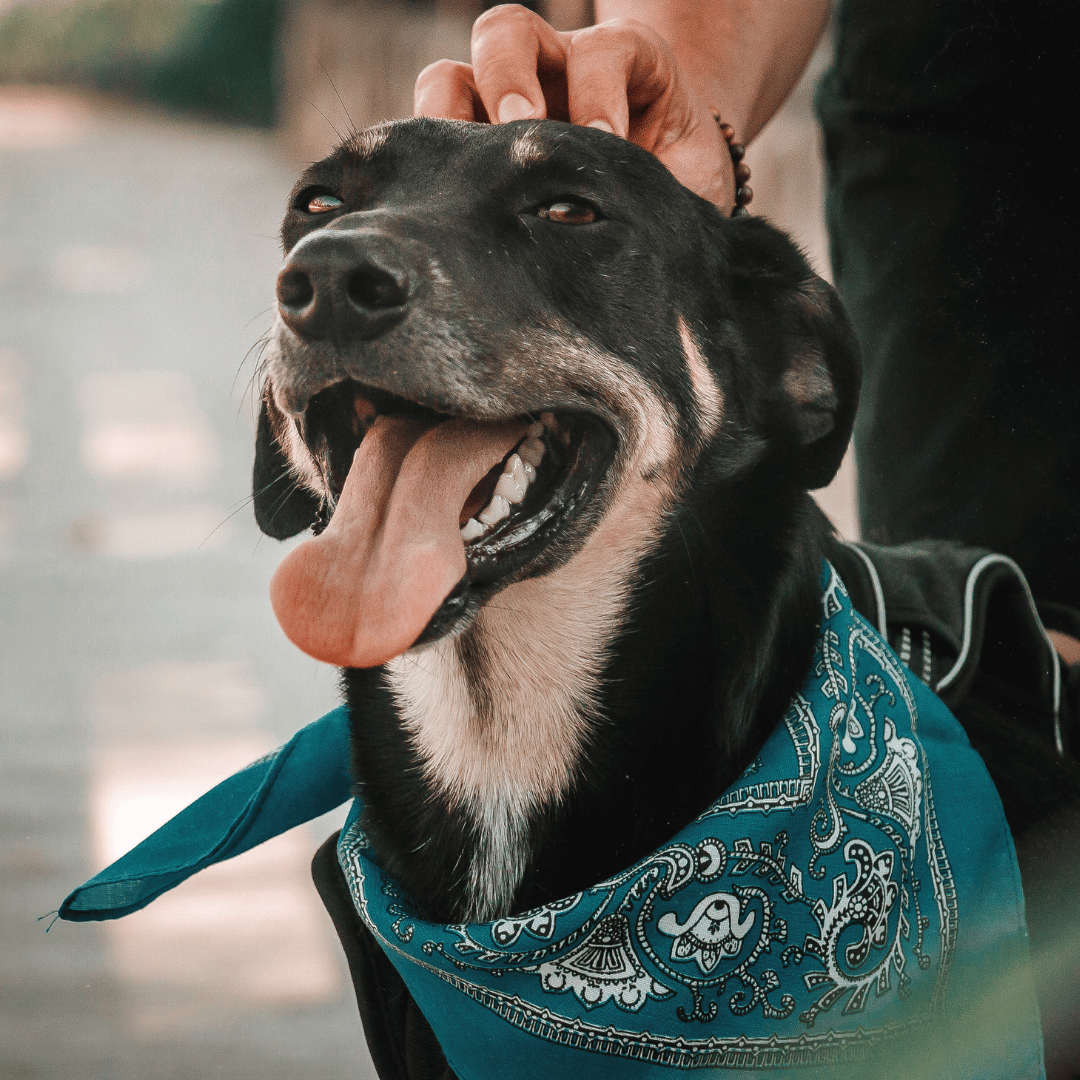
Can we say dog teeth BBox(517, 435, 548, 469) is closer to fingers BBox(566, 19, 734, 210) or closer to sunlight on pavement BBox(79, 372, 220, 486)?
fingers BBox(566, 19, 734, 210)

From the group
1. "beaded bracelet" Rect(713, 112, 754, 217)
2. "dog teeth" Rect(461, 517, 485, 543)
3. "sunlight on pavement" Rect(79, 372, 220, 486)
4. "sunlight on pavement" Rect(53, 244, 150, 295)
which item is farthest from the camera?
"sunlight on pavement" Rect(53, 244, 150, 295)

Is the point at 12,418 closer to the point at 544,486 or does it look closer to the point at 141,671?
the point at 141,671

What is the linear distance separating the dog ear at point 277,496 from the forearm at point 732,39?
910mm

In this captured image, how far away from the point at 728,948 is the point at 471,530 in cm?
61

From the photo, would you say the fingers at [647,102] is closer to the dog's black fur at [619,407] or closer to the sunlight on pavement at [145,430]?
the dog's black fur at [619,407]

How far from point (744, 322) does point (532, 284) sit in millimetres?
383

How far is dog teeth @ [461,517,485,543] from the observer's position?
1309mm

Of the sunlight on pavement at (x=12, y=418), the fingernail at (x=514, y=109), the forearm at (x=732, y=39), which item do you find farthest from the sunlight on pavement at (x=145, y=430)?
the fingernail at (x=514, y=109)

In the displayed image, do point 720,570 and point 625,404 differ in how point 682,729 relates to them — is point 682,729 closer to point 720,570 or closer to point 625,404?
point 720,570

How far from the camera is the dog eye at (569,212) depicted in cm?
142

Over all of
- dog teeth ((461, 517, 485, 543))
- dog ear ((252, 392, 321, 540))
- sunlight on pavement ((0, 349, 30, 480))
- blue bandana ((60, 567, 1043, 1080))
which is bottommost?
sunlight on pavement ((0, 349, 30, 480))

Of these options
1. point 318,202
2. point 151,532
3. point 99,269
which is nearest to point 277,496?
point 318,202

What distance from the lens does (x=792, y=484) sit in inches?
61.9

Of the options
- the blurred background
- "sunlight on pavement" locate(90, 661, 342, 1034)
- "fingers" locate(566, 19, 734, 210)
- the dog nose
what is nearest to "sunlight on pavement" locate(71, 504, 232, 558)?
the blurred background
